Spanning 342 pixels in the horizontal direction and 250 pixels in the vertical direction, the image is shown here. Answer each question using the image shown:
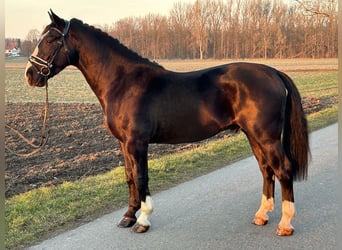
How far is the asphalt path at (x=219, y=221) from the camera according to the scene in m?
3.64

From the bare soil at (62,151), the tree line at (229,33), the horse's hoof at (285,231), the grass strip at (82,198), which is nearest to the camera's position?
the horse's hoof at (285,231)

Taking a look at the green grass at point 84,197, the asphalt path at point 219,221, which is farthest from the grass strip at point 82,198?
the asphalt path at point 219,221

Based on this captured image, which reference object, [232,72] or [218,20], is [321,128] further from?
[218,20]

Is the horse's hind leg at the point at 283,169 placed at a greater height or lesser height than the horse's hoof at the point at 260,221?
greater

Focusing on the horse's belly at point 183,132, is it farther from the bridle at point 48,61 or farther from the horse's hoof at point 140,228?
the bridle at point 48,61

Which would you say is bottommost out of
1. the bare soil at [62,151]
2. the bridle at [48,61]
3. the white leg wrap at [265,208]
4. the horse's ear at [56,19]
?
the bare soil at [62,151]

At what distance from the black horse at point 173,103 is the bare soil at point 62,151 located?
8.11ft

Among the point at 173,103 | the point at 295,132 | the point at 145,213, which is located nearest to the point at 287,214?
the point at 295,132

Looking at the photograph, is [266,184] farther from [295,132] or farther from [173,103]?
[173,103]

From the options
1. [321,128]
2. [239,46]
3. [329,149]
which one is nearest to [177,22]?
[239,46]

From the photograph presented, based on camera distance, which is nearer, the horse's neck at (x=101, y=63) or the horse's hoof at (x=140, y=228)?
the horse's hoof at (x=140, y=228)

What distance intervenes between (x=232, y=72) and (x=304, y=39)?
27458 millimetres

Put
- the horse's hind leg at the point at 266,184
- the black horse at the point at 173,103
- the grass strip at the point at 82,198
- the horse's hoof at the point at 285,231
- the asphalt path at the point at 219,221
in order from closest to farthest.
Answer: the asphalt path at the point at 219,221 < the horse's hoof at the point at 285,231 < the black horse at the point at 173,103 < the grass strip at the point at 82,198 < the horse's hind leg at the point at 266,184

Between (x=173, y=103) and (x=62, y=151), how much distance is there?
4.82m
